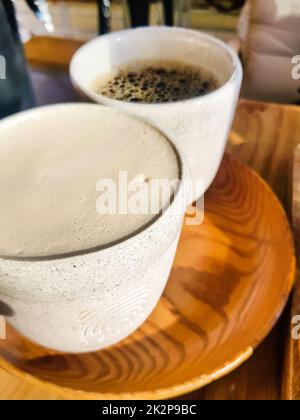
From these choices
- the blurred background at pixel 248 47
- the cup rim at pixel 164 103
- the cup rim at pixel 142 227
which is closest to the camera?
the cup rim at pixel 142 227

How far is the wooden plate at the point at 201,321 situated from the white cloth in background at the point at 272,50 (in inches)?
19.5

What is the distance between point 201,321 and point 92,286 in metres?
0.18

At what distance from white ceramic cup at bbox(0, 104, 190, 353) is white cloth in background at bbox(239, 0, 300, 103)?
65cm

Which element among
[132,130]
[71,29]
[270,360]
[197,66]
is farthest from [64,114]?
[71,29]

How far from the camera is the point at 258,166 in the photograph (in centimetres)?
69

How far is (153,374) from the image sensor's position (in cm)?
42

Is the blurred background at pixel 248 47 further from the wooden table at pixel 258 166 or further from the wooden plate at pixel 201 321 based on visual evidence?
the wooden plate at pixel 201 321

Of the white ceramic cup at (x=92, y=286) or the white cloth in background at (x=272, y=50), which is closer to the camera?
Answer: the white ceramic cup at (x=92, y=286)

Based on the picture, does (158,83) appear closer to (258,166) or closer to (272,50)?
(258,166)

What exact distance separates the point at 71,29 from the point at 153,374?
226 cm

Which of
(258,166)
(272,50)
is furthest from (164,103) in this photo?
(272,50)

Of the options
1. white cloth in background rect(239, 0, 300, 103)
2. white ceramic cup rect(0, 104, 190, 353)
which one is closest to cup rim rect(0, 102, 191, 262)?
white ceramic cup rect(0, 104, 190, 353)

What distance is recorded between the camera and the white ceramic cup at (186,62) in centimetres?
46

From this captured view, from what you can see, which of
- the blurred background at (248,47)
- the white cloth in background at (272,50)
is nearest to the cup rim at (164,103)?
the blurred background at (248,47)
